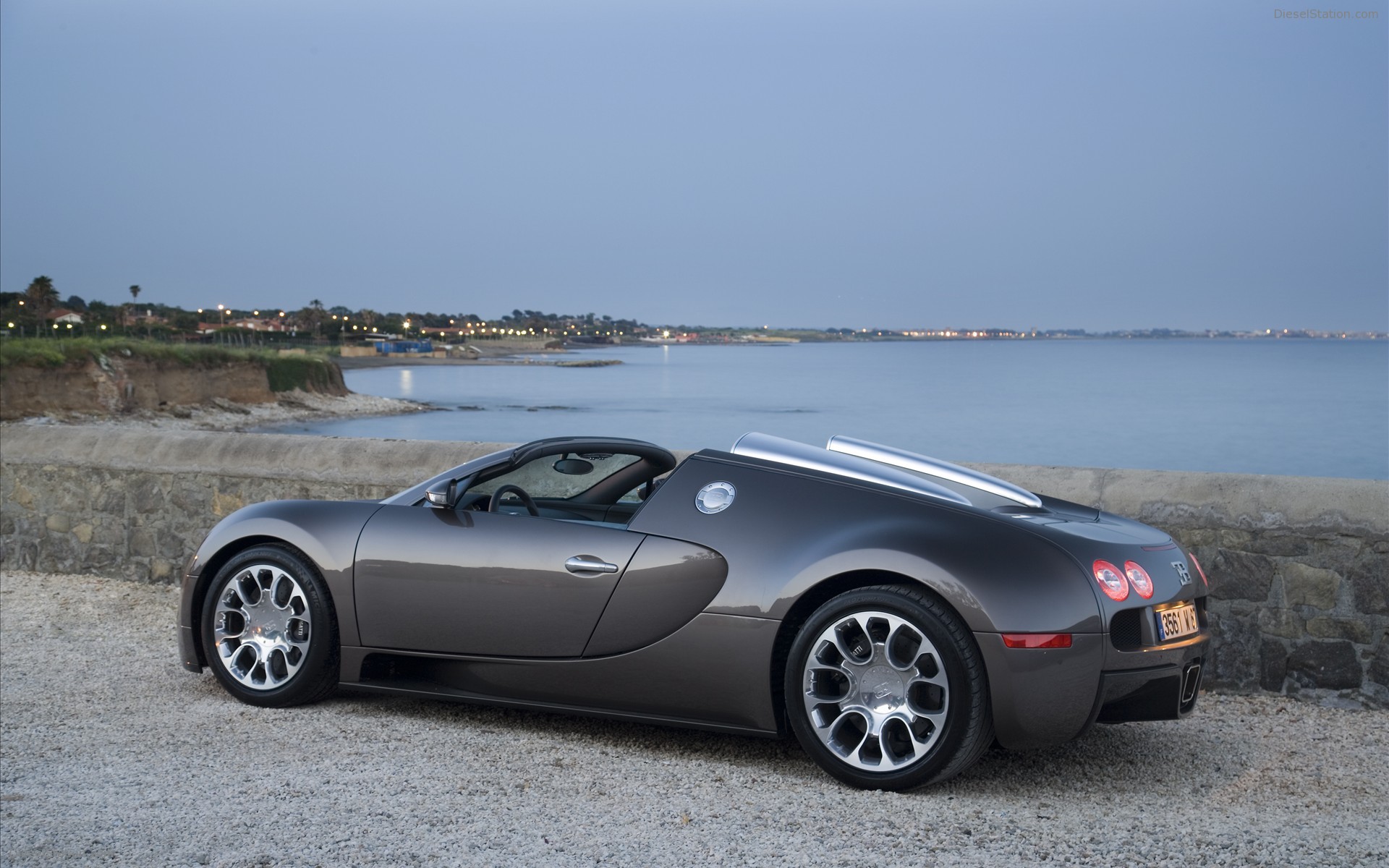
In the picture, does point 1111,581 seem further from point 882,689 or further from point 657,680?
point 657,680

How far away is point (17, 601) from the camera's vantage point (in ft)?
23.2

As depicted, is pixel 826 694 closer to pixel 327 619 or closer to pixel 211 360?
pixel 327 619

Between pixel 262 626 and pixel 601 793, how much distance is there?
1.83 m

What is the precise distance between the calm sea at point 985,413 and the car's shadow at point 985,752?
2816 centimetres

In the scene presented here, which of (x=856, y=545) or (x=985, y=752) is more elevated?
(x=856, y=545)

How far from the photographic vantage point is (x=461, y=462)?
6.80 metres

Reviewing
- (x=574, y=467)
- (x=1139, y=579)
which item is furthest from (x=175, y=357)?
(x=1139, y=579)

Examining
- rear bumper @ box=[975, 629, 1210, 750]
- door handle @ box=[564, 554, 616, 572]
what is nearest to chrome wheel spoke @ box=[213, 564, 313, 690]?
door handle @ box=[564, 554, 616, 572]

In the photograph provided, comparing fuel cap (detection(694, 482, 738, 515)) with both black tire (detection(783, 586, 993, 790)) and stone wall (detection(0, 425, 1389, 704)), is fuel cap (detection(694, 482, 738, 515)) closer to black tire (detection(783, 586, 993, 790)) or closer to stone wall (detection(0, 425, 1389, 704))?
black tire (detection(783, 586, 993, 790))

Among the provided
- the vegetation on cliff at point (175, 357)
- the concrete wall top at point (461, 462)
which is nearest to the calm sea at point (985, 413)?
the vegetation on cliff at point (175, 357)

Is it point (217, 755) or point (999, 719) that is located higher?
point (999, 719)

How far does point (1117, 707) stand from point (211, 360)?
69212 mm

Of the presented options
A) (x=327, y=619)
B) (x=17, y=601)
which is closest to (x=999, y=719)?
(x=327, y=619)

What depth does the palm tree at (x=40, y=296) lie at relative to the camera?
107562 millimetres
